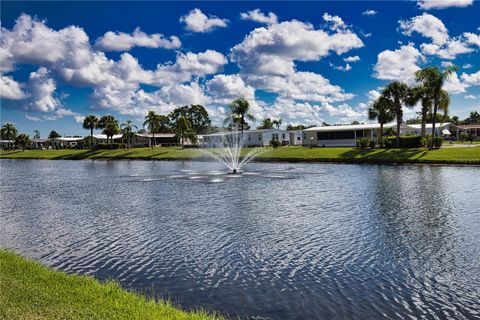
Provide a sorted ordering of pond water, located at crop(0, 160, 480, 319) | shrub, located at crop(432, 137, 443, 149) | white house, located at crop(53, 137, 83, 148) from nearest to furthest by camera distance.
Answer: pond water, located at crop(0, 160, 480, 319) < shrub, located at crop(432, 137, 443, 149) < white house, located at crop(53, 137, 83, 148)

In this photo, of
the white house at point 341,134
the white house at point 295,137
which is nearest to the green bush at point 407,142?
the white house at point 341,134

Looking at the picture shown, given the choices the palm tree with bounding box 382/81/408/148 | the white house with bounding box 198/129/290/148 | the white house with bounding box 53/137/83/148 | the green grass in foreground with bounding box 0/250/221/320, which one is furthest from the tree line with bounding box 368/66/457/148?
the white house with bounding box 53/137/83/148

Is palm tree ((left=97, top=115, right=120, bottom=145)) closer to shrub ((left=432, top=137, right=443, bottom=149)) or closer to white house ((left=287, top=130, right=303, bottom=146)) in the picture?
white house ((left=287, top=130, right=303, bottom=146))

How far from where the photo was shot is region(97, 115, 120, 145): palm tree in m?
126

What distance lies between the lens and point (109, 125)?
12556 centimetres

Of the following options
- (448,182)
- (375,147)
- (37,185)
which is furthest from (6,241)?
(375,147)

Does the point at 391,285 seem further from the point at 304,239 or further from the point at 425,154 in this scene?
the point at 425,154

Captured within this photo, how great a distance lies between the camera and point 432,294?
11195mm

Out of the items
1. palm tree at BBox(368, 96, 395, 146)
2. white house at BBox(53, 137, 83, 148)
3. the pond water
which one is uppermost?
palm tree at BBox(368, 96, 395, 146)

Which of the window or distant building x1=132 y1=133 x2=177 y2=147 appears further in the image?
distant building x1=132 y1=133 x2=177 y2=147

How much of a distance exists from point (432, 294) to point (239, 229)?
9.62 m

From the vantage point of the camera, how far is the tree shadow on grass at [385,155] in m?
61.3

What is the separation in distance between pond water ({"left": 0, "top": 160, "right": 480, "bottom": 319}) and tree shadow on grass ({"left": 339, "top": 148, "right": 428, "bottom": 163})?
3069 cm

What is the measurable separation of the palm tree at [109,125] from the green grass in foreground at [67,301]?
120 meters
